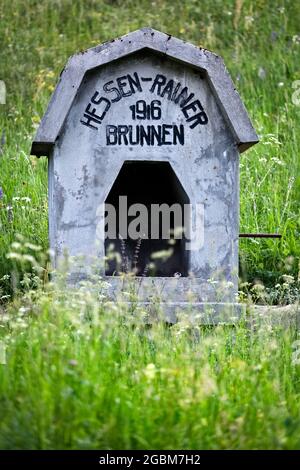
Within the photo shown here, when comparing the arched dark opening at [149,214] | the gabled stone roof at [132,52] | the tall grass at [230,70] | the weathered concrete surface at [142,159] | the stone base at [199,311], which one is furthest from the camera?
the tall grass at [230,70]

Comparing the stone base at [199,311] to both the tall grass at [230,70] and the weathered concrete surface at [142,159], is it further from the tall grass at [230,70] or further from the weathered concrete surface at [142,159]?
the tall grass at [230,70]

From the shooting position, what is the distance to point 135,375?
4492mm

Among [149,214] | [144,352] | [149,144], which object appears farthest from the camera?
[149,214]

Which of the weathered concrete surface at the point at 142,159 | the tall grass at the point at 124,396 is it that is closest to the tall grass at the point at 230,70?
the weathered concrete surface at the point at 142,159

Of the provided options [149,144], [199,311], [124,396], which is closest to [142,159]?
[149,144]

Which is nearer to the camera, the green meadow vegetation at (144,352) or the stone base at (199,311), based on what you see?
the green meadow vegetation at (144,352)

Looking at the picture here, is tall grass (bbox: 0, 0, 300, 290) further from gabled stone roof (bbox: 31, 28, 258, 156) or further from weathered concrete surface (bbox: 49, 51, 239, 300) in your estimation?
gabled stone roof (bbox: 31, 28, 258, 156)

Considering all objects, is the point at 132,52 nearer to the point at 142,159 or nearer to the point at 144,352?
the point at 142,159

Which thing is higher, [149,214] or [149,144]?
[149,144]

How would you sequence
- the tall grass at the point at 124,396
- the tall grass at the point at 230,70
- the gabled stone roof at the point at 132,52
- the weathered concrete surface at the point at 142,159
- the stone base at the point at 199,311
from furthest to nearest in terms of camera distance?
the tall grass at the point at 230,70 → the weathered concrete surface at the point at 142,159 → the gabled stone roof at the point at 132,52 → the stone base at the point at 199,311 → the tall grass at the point at 124,396

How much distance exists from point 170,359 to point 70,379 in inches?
28.7
